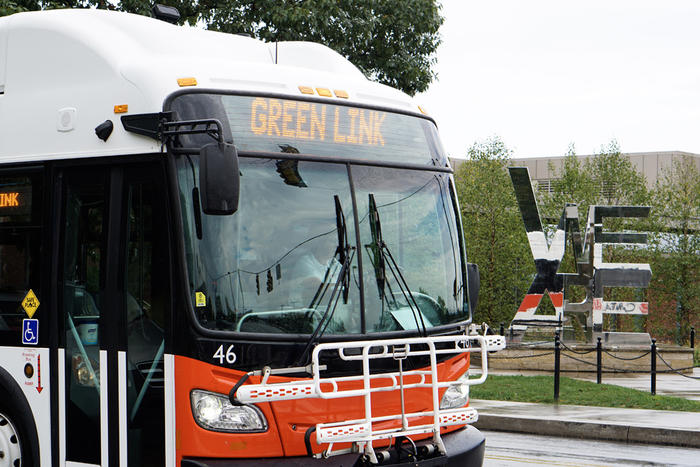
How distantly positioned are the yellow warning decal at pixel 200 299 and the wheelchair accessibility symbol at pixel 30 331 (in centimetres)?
163

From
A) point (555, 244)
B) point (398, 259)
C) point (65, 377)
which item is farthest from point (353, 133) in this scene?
point (555, 244)

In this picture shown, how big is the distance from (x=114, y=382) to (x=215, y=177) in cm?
169

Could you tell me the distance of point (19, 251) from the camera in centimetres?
749

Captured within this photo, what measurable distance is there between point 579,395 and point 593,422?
11.5 feet

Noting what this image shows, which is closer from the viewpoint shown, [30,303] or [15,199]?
[30,303]

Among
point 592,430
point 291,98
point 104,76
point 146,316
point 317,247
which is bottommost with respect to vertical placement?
point 592,430

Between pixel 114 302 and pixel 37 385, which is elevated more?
pixel 114 302

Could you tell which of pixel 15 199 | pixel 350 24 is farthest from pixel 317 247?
pixel 350 24

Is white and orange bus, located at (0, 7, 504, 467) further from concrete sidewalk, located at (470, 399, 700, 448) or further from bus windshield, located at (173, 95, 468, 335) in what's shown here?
concrete sidewalk, located at (470, 399, 700, 448)

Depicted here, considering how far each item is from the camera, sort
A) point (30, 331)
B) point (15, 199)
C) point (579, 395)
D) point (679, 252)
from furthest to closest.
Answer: point (679, 252) → point (579, 395) → point (15, 199) → point (30, 331)

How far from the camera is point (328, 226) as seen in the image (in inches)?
268

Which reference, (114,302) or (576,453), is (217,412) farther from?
(576,453)

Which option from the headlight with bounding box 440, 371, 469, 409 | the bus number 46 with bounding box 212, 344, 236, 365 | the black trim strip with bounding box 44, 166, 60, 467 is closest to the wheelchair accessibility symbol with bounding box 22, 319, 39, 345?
the black trim strip with bounding box 44, 166, 60, 467

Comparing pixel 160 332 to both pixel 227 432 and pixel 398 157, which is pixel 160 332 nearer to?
Answer: pixel 227 432
